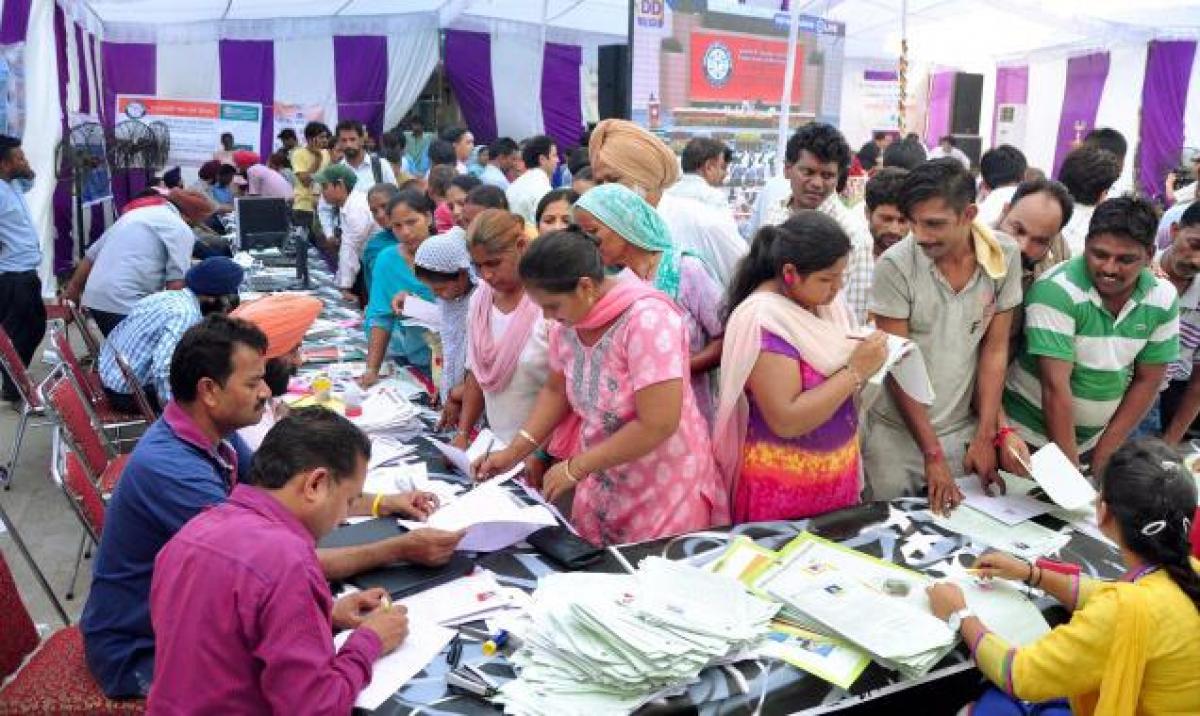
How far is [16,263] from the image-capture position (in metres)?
5.05

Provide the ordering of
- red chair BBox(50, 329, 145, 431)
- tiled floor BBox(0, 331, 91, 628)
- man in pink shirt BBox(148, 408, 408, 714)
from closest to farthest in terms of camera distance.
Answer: man in pink shirt BBox(148, 408, 408, 714), tiled floor BBox(0, 331, 91, 628), red chair BBox(50, 329, 145, 431)

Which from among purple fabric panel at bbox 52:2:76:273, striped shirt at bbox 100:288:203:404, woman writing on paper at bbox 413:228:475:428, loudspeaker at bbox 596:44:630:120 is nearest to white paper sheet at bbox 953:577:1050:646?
woman writing on paper at bbox 413:228:475:428

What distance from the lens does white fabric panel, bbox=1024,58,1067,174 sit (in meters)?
13.0

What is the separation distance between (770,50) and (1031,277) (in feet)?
11.3

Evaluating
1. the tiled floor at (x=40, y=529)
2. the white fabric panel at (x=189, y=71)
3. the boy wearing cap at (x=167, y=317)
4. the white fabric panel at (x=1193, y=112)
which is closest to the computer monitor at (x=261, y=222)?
the tiled floor at (x=40, y=529)

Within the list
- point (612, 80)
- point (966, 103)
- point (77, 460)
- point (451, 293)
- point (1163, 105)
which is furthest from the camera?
point (966, 103)

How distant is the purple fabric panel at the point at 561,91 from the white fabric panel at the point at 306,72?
309 centimetres

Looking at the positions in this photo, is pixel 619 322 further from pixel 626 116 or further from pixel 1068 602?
pixel 626 116

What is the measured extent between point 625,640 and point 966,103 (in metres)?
14.8

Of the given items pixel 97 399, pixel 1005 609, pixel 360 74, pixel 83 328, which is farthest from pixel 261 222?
pixel 360 74

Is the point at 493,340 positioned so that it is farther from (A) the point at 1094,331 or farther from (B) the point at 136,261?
(B) the point at 136,261

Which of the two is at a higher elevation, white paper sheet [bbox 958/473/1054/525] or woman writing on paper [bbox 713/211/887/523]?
woman writing on paper [bbox 713/211/887/523]

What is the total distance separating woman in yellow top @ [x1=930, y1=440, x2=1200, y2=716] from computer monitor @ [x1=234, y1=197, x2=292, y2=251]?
5.17 metres

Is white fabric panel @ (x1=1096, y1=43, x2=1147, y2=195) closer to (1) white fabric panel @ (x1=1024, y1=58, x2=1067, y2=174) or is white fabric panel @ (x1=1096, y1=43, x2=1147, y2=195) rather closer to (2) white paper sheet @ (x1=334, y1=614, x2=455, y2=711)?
(1) white fabric panel @ (x1=1024, y1=58, x2=1067, y2=174)
